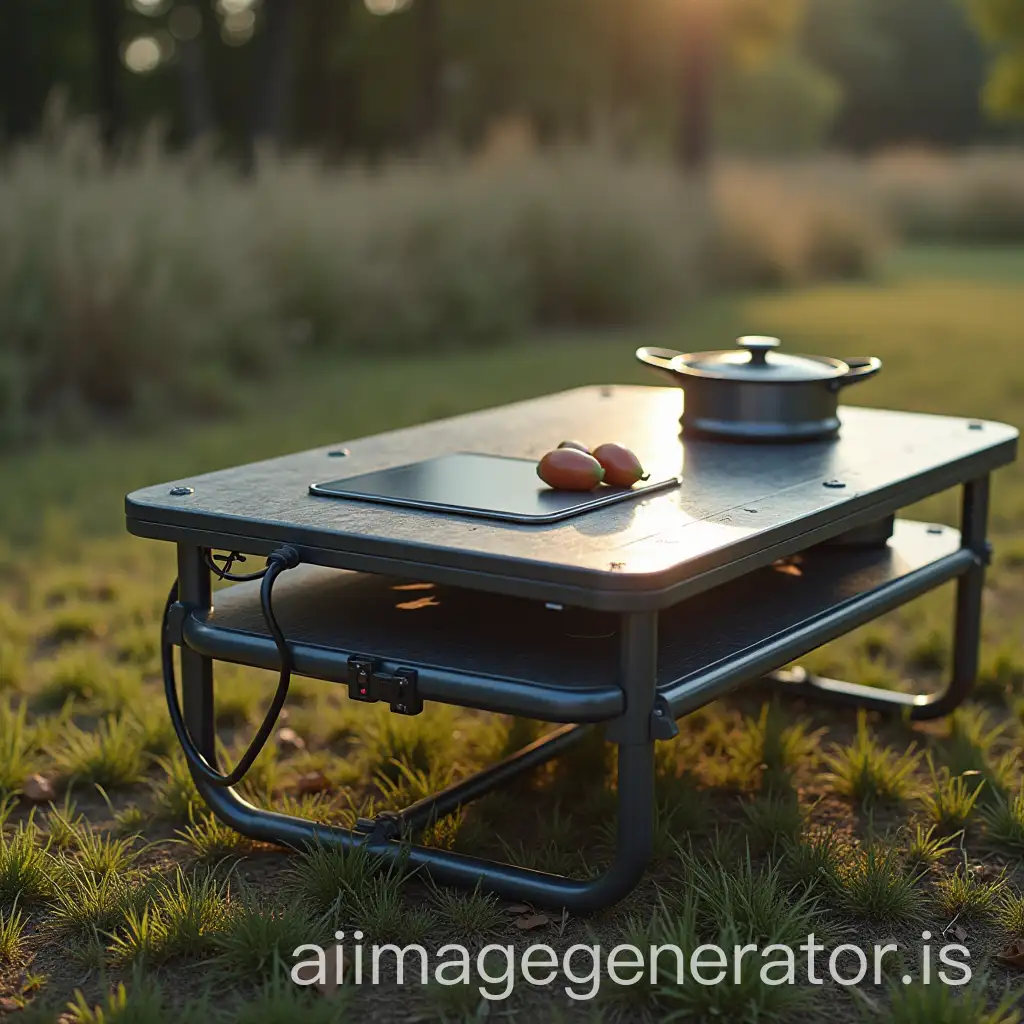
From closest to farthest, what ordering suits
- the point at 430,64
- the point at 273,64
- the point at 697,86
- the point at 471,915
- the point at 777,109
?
the point at 471,915, the point at 273,64, the point at 697,86, the point at 430,64, the point at 777,109

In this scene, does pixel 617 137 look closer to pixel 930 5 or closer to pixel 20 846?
pixel 20 846

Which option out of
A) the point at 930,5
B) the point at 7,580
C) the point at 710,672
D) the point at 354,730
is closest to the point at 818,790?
the point at 710,672

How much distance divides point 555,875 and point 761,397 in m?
1.15

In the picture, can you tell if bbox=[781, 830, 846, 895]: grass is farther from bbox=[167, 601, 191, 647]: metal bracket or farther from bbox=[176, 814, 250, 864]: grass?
bbox=[167, 601, 191, 647]: metal bracket

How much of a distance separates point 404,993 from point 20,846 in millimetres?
802

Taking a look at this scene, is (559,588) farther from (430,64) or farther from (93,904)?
(430,64)

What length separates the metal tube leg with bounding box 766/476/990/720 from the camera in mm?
3307

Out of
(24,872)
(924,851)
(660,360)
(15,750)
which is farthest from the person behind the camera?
(660,360)

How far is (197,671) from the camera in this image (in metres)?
2.70

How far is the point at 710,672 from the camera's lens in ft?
7.77

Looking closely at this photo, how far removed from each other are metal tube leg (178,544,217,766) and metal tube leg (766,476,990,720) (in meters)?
1.50

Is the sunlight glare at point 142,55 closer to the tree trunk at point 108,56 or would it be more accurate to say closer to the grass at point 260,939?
the tree trunk at point 108,56

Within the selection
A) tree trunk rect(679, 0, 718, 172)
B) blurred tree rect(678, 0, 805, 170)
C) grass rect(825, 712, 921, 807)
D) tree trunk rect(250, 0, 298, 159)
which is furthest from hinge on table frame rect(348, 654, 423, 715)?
tree trunk rect(679, 0, 718, 172)

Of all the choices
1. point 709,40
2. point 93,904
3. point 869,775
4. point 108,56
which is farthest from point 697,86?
point 93,904
